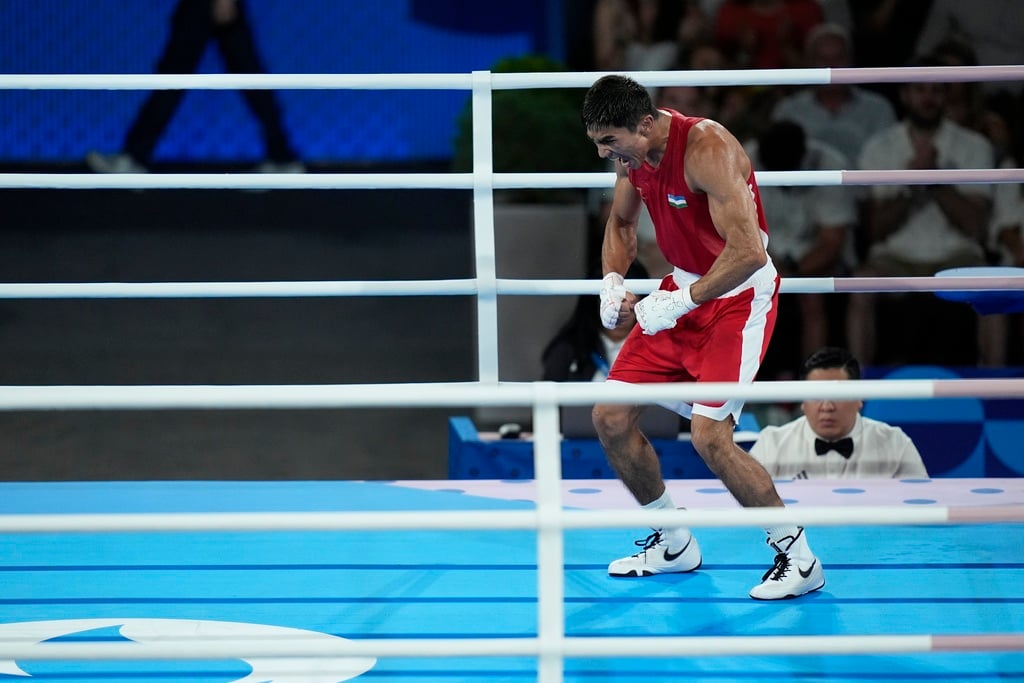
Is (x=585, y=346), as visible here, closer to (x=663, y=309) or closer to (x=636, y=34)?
(x=663, y=309)

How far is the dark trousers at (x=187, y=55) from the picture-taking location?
31.0ft

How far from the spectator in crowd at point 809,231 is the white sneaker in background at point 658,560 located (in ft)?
10.7

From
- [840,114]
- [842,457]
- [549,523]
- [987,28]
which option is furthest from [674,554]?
[987,28]

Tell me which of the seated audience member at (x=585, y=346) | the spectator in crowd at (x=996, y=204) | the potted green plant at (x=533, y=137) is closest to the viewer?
the seated audience member at (x=585, y=346)

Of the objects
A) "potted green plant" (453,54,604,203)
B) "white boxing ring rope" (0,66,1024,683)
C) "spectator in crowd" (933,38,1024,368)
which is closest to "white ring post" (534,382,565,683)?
"white boxing ring rope" (0,66,1024,683)

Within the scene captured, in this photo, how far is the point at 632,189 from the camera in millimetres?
3018

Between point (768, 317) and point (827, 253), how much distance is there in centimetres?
339

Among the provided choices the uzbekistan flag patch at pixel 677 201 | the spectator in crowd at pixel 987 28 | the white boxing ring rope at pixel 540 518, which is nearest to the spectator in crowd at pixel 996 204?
the spectator in crowd at pixel 987 28

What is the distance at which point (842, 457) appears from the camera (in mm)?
4129

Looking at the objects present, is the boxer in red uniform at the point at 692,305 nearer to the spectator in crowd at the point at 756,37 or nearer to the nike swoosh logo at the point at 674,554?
the nike swoosh logo at the point at 674,554

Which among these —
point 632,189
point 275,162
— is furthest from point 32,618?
point 275,162

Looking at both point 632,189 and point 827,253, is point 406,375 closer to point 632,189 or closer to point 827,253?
point 827,253

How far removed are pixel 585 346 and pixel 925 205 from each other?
202 centimetres

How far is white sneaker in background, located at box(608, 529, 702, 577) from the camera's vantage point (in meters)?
2.93
